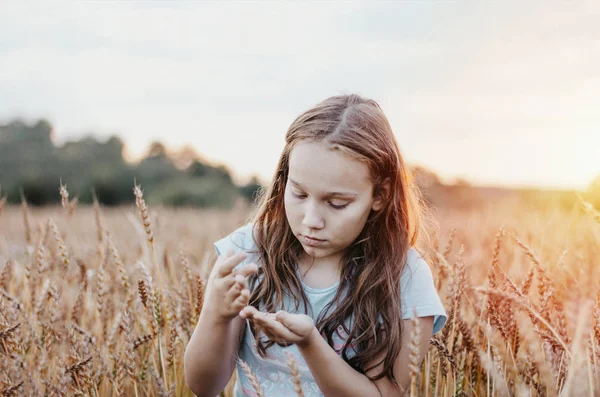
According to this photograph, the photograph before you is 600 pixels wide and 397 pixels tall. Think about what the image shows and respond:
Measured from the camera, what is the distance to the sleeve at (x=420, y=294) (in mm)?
1733

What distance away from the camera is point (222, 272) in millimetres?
1398

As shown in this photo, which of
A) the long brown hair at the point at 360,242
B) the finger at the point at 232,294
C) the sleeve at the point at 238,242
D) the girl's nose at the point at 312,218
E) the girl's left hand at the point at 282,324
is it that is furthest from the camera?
the sleeve at the point at 238,242

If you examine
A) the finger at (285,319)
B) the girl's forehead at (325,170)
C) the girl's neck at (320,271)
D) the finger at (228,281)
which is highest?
the girl's forehead at (325,170)

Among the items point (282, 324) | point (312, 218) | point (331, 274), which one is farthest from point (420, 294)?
point (282, 324)

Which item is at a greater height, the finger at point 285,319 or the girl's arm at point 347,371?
the finger at point 285,319

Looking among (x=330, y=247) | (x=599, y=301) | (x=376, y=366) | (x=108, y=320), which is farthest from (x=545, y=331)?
(x=108, y=320)

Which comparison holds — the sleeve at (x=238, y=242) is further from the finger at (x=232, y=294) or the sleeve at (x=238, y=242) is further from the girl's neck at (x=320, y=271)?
the finger at (x=232, y=294)

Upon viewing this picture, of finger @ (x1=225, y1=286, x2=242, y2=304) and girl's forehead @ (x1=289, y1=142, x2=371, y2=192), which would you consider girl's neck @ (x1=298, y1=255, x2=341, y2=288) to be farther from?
finger @ (x1=225, y1=286, x2=242, y2=304)

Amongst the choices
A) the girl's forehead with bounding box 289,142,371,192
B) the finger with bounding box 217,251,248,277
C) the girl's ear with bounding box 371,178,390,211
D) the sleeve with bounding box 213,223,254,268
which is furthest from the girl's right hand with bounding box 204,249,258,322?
the girl's ear with bounding box 371,178,390,211

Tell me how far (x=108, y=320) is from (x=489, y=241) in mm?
2293

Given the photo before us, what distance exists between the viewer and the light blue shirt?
176 cm

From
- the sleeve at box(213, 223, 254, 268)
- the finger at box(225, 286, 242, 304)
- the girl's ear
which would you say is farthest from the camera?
the sleeve at box(213, 223, 254, 268)

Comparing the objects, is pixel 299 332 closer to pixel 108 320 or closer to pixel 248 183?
pixel 108 320

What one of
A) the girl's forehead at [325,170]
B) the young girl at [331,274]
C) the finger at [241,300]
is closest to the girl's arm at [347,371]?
the young girl at [331,274]
